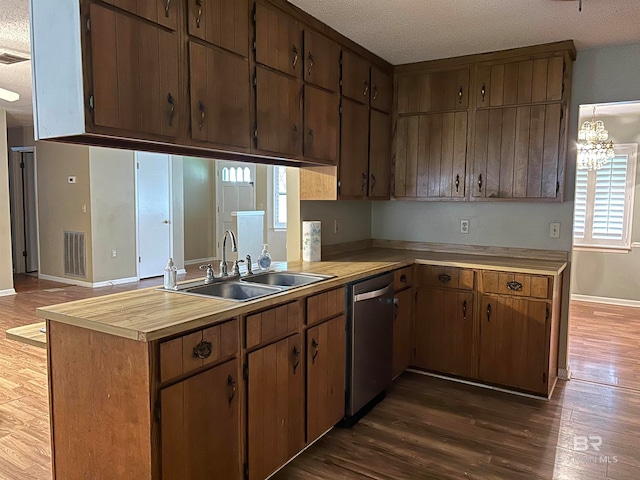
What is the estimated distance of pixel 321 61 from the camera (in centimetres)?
301

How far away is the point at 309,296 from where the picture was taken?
2389mm

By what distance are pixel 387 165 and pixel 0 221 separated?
17.9 feet

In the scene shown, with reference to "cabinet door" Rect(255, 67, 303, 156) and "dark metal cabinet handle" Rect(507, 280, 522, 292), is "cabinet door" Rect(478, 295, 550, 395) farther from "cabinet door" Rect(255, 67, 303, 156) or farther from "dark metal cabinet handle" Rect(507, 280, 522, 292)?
"cabinet door" Rect(255, 67, 303, 156)

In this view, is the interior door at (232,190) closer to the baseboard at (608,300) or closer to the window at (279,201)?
the window at (279,201)

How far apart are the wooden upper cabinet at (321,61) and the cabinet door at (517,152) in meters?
1.20

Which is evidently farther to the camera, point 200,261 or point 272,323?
point 200,261

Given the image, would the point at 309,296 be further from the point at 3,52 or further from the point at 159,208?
the point at 159,208

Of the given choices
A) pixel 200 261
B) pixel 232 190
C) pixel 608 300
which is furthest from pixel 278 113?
pixel 200 261

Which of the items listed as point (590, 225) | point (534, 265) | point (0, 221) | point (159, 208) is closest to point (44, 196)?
point (0, 221)

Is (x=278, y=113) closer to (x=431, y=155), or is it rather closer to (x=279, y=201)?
(x=431, y=155)

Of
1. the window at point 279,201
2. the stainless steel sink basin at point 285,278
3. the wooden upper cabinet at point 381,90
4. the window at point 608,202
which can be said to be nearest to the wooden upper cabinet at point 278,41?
the wooden upper cabinet at point 381,90

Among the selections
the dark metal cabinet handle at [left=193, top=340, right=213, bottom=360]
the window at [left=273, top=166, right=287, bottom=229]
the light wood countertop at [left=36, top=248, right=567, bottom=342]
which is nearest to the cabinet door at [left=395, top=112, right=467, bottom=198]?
the light wood countertop at [left=36, top=248, right=567, bottom=342]

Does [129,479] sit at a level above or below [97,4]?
below

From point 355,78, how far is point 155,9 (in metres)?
1.76
